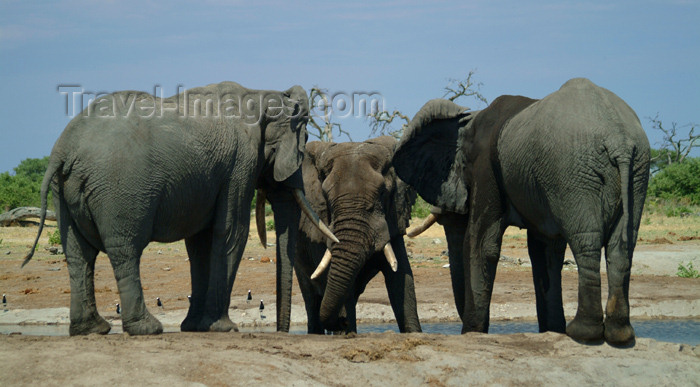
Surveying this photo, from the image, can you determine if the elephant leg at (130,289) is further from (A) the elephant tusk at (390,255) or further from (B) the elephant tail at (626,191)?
(B) the elephant tail at (626,191)

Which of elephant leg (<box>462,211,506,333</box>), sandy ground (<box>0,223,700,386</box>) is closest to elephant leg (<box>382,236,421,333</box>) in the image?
elephant leg (<box>462,211,506,333</box>)

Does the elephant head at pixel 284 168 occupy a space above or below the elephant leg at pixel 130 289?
above

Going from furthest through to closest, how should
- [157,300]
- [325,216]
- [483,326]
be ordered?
[157,300] → [325,216] → [483,326]

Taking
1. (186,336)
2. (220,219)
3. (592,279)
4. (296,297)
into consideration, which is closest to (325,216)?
(220,219)

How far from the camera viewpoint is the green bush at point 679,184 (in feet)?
111

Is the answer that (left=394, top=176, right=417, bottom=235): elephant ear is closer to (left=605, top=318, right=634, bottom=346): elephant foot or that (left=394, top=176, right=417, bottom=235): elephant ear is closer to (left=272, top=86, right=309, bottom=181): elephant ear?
(left=272, top=86, right=309, bottom=181): elephant ear

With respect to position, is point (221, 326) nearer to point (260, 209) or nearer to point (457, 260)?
point (260, 209)

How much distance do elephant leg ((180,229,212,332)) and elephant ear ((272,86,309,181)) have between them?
85 centimetres

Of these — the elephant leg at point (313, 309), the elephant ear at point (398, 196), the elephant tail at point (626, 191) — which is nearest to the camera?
the elephant tail at point (626, 191)

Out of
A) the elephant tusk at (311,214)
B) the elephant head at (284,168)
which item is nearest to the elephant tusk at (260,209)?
the elephant head at (284,168)

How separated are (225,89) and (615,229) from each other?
3.52m

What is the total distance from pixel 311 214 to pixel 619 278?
9.95 feet

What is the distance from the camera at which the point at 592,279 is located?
6578 millimetres

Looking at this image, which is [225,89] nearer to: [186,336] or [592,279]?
[186,336]
